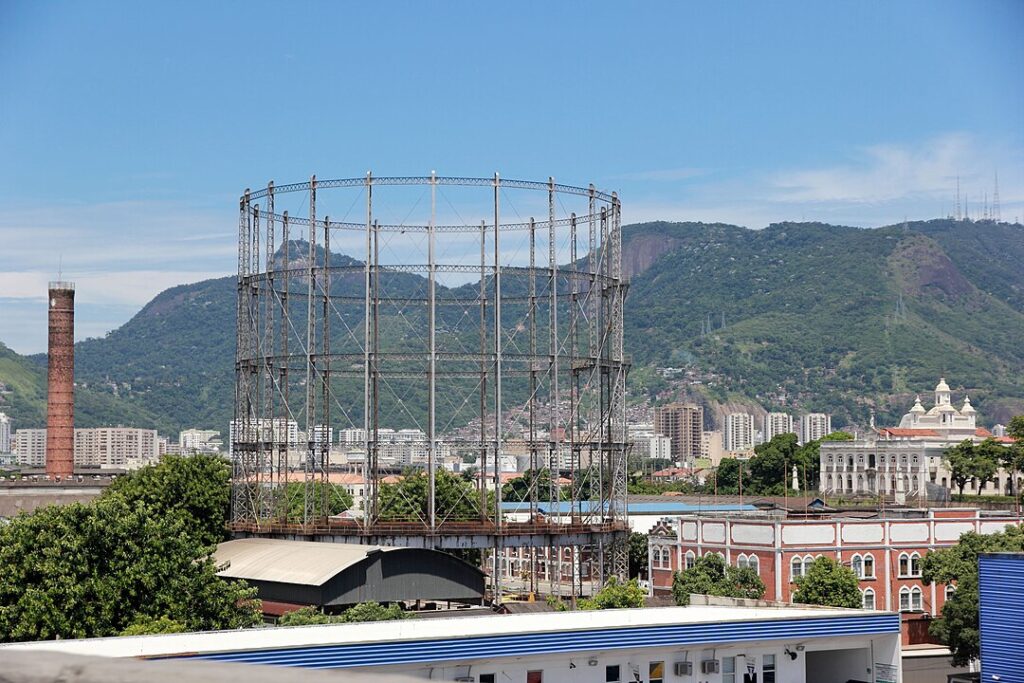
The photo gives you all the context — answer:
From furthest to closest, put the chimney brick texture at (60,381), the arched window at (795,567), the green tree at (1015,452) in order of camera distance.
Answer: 1. the green tree at (1015,452)
2. the chimney brick texture at (60,381)
3. the arched window at (795,567)

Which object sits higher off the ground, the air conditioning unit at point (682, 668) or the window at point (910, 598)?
the air conditioning unit at point (682, 668)

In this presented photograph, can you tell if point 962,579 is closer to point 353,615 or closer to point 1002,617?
point 1002,617

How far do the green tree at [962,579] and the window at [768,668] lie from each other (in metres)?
19.1

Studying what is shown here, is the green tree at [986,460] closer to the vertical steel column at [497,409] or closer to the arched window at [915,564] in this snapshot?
the arched window at [915,564]

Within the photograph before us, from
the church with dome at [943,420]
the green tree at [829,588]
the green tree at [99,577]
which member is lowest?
the green tree at [829,588]

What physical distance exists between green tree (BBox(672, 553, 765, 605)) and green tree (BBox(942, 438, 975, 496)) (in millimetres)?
83158

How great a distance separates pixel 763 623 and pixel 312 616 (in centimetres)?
1697

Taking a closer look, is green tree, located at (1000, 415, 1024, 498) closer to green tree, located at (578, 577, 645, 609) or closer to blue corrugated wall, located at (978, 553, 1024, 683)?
green tree, located at (578, 577, 645, 609)

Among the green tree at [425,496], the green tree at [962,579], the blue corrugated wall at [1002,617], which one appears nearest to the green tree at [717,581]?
the green tree at [962,579]

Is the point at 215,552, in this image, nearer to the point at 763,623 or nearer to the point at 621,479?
the point at 621,479

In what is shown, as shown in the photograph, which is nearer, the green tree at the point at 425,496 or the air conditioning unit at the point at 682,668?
the air conditioning unit at the point at 682,668

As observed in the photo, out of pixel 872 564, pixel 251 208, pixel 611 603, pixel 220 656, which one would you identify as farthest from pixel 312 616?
pixel 872 564

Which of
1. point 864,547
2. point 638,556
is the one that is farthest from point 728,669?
point 638,556

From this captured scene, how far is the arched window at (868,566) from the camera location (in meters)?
62.3
